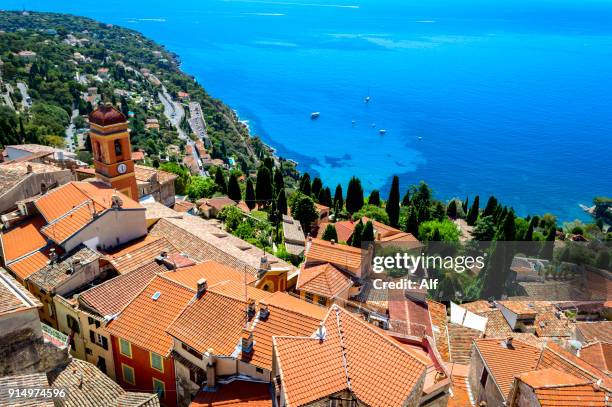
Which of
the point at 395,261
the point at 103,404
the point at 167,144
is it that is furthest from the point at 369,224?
the point at 167,144

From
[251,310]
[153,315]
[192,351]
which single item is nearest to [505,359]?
[251,310]

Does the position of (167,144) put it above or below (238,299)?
below

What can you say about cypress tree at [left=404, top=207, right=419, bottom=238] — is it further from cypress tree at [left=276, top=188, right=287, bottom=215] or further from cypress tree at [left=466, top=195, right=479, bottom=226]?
cypress tree at [left=466, top=195, right=479, bottom=226]

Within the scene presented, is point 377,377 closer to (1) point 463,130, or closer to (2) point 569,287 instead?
(2) point 569,287

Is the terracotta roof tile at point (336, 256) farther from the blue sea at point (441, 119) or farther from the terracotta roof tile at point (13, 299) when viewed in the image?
the blue sea at point (441, 119)

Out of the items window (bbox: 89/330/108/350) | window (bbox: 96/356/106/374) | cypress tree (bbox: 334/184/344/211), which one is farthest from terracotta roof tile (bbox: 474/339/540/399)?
cypress tree (bbox: 334/184/344/211)

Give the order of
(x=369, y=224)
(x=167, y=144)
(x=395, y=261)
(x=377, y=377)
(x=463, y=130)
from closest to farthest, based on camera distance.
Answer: (x=377, y=377) → (x=395, y=261) → (x=369, y=224) → (x=167, y=144) → (x=463, y=130)
